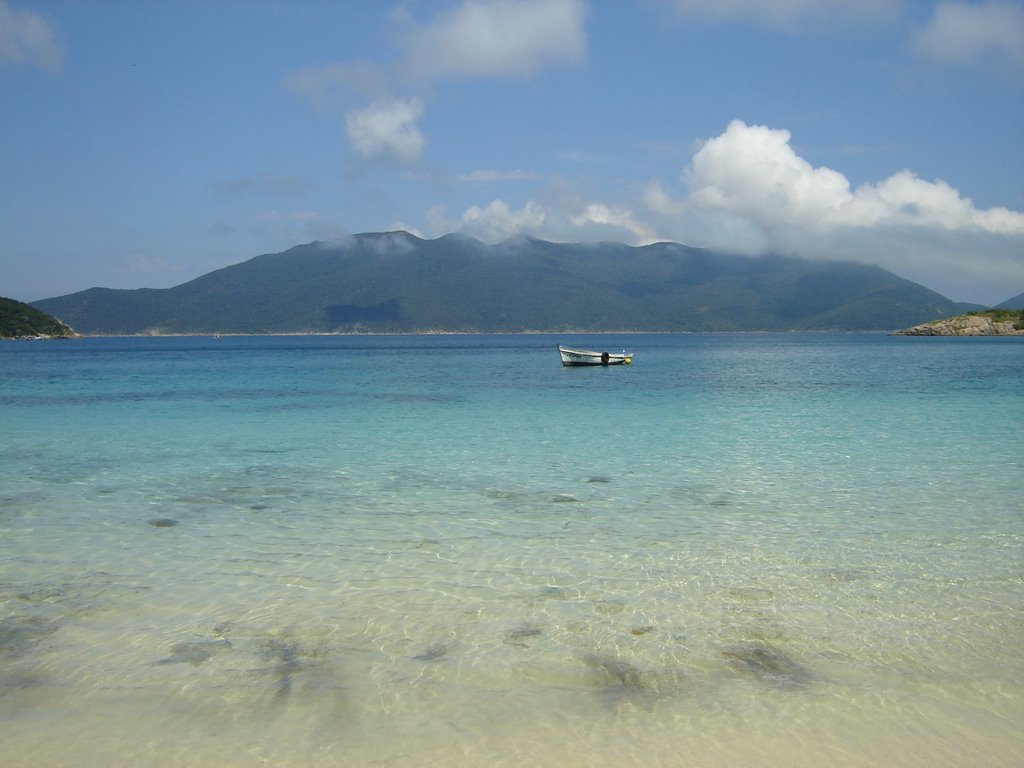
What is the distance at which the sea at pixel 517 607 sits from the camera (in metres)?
6.17

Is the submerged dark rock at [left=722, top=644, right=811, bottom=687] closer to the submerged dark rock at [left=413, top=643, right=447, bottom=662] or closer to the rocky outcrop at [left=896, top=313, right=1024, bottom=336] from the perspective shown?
the submerged dark rock at [left=413, top=643, right=447, bottom=662]

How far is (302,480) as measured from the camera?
58.0 feet

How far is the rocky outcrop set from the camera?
587 feet

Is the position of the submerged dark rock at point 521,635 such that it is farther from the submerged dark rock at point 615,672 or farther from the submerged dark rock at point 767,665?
the submerged dark rock at point 767,665

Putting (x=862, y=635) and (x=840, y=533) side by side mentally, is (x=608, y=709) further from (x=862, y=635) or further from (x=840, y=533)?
(x=840, y=533)

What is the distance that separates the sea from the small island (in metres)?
189

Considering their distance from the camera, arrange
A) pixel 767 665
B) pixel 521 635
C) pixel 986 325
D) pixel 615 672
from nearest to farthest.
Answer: pixel 615 672, pixel 767 665, pixel 521 635, pixel 986 325

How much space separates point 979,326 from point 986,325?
61.6 inches

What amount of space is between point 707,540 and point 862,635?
3.89 meters

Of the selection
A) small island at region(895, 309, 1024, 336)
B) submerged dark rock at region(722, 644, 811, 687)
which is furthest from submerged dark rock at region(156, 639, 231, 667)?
small island at region(895, 309, 1024, 336)

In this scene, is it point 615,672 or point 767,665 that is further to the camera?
point 767,665

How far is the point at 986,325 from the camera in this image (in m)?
184

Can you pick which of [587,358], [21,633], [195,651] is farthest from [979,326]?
[21,633]

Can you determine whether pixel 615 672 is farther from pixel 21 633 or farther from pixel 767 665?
pixel 21 633
